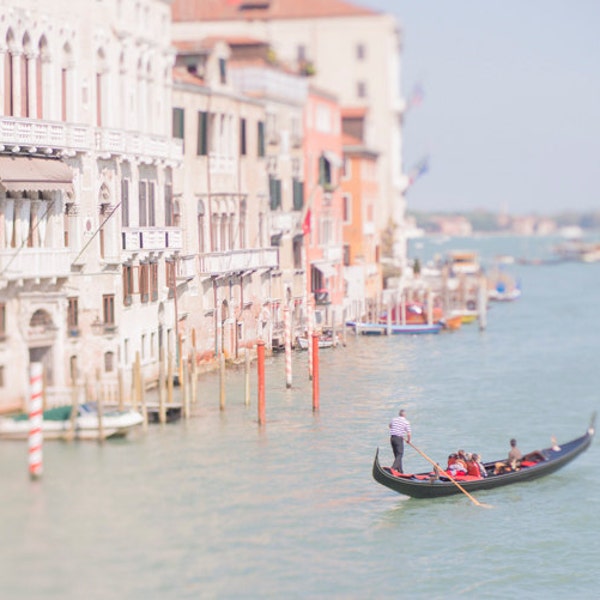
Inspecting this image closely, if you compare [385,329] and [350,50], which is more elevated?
[350,50]

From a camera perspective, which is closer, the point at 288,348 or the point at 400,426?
the point at 288,348

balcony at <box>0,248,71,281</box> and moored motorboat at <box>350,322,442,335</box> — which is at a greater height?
balcony at <box>0,248,71,281</box>

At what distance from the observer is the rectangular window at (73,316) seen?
11617 mm

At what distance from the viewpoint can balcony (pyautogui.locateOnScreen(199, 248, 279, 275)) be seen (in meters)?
14.6

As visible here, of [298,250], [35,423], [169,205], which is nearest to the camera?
[35,423]

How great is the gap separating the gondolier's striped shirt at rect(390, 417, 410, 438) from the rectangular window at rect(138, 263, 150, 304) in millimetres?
2916

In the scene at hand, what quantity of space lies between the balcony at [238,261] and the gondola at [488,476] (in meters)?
2.06

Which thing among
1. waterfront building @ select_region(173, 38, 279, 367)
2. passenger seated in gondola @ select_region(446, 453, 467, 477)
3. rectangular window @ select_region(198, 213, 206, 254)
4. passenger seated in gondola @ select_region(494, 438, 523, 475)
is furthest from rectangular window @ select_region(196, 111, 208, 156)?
passenger seated in gondola @ select_region(494, 438, 523, 475)

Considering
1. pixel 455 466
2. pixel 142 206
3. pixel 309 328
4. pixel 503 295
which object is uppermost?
pixel 142 206

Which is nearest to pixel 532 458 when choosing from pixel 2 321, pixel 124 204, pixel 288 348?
pixel 288 348

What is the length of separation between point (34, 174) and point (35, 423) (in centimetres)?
262

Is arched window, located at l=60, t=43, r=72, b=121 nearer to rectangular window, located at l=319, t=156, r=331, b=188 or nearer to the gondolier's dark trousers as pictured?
the gondolier's dark trousers

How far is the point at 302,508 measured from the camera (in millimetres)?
14250

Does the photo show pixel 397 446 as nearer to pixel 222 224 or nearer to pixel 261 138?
pixel 222 224
